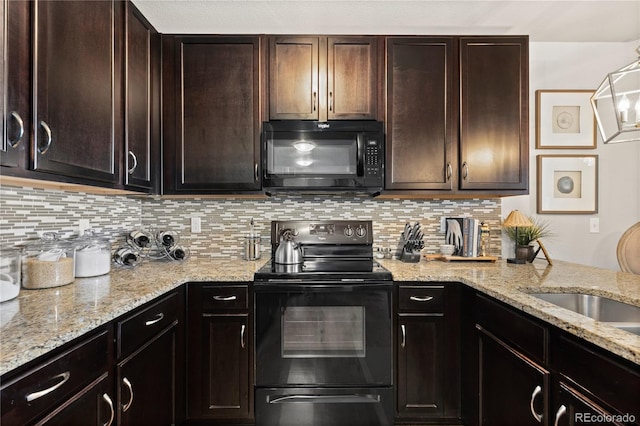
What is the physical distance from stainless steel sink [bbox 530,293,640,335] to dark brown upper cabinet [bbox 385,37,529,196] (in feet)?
2.62

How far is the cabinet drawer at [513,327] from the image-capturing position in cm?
117

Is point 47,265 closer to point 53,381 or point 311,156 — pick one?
point 53,381

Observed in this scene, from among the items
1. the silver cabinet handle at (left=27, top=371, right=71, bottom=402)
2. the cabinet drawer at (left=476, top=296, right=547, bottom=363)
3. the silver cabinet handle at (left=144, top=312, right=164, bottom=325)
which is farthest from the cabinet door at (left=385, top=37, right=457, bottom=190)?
the silver cabinet handle at (left=27, top=371, right=71, bottom=402)

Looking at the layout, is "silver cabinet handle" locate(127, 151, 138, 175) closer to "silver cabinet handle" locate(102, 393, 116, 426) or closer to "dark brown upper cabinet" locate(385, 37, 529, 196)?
"silver cabinet handle" locate(102, 393, 116, 426)

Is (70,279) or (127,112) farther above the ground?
(127,112)

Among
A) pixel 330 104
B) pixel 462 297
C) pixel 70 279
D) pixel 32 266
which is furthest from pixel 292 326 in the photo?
pixel 330 104

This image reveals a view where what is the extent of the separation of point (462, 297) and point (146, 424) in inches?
63.6

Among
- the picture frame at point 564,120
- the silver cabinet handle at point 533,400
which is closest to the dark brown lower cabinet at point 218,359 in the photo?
the silver cabinet handle at point 533,400

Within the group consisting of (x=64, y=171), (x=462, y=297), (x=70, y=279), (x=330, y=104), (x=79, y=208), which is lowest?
(x=462, y=297)

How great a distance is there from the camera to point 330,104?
6.70 feet

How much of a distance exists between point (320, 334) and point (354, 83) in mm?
1508

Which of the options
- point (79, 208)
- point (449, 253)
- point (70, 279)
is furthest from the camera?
point (449, 253)

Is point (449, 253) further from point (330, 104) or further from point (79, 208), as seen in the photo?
point (79, 208)

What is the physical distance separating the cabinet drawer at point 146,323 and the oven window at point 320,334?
56 cm
